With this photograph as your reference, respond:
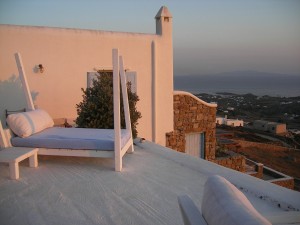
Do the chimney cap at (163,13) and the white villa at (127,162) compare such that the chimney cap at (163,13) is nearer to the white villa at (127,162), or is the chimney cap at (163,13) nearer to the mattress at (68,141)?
the white villa at (127,162)

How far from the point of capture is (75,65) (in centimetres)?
941

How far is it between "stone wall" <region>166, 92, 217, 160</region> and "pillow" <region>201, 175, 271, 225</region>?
9.36 meters

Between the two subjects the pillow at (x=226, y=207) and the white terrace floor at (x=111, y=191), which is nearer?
the pillow at (x=226, y=207)

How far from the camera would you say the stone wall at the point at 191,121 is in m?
11.5

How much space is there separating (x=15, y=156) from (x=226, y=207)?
139 inches

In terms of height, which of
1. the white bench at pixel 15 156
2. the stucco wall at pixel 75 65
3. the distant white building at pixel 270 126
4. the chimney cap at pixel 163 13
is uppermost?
the chimney cap at pixel 163 13

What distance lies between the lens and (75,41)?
938cm

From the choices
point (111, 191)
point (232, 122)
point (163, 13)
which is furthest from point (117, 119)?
point (232, 122)

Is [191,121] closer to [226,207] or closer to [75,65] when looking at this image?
[75,65]

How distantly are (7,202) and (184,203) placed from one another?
7.47 feet

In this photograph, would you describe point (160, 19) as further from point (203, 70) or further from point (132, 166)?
point (203, 70)

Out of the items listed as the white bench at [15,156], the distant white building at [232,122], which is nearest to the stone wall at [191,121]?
the white bench at [15,156]

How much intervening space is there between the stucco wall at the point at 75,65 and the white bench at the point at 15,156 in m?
4.15

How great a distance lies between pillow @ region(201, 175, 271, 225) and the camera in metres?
1.42
